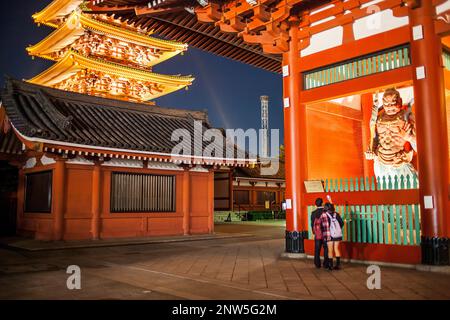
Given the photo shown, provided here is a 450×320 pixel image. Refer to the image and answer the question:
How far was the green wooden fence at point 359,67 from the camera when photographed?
8938 mm

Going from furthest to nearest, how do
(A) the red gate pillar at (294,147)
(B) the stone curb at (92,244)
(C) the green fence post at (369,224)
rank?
(B) the stone curb at (92,244)
(A) the red gate pillar at (294,147)
(C) the green fence post at (369,224)

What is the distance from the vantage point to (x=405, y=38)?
878 cm

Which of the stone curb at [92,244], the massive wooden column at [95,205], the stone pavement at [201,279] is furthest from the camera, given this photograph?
the massive wooden column at [95,205]

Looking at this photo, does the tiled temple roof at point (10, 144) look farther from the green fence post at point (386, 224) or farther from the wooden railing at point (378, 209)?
the green fence post at point (386, 224)

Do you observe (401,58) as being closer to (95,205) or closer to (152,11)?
(152,11)

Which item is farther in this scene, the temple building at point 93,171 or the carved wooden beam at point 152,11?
the temple building at point 93,171

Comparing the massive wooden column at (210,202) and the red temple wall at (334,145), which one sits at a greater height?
the red temple wall at (334,145)

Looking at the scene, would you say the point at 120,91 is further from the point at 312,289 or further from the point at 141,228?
the point at 312,289

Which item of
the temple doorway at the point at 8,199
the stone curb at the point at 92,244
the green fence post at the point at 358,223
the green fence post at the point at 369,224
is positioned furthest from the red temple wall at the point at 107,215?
the green fence post at the point at 369,224

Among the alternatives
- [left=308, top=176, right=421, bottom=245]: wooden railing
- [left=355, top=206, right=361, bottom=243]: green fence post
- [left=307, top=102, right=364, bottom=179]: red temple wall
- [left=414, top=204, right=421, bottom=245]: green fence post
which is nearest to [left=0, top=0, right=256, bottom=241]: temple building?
[left=307, top=102, right=364, bottom=179]: red temple wall

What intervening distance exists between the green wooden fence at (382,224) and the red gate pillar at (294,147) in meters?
1.07

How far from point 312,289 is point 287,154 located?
4831mm

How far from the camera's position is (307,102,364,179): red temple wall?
11.5 metres
